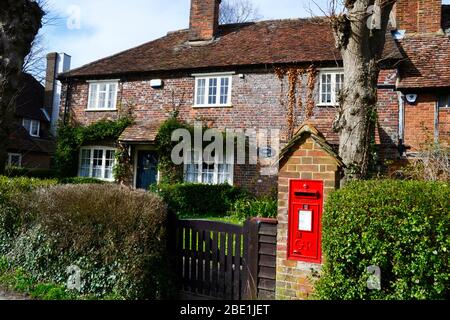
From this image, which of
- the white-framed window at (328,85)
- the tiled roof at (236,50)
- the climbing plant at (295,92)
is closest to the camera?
the white-framed window at (328,85)

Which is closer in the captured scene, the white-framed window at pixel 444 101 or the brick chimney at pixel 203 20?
the white-framed window at pixel 444 101

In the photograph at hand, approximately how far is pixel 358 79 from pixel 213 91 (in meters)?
10.7

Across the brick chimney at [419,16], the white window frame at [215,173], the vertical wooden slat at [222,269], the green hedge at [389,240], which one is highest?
the brick chimney at [419,16]

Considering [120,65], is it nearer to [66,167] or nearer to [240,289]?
[66,167]

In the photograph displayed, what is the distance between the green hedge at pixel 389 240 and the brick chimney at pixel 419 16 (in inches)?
519

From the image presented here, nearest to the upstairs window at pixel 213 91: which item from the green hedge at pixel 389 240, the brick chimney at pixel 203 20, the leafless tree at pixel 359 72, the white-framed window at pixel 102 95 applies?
the brick chimney at pixel 203 20

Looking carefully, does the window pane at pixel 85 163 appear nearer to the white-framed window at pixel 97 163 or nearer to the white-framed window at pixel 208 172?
the white-framed window at pixel 97 163

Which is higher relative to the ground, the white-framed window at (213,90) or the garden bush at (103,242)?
the white-framed window at (213,90)

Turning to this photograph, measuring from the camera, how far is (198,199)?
46.5ft

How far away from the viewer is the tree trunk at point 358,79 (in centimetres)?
577

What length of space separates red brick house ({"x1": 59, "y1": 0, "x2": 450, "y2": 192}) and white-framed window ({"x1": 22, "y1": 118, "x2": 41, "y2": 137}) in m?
11.1

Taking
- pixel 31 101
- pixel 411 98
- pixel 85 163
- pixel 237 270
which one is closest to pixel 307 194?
pixel 237 270

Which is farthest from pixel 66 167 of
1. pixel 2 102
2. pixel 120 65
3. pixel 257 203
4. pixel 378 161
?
pixel 378 161

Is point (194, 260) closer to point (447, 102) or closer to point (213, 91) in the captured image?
point (213, 91)
